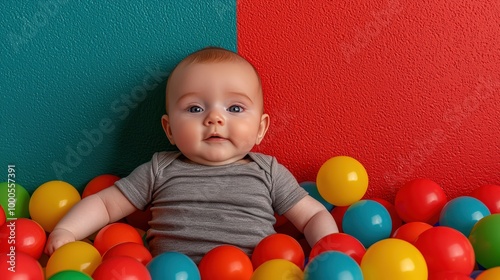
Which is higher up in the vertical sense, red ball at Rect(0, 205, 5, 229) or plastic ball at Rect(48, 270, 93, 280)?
plastic ball at Rect(48, 270, 93, 280)

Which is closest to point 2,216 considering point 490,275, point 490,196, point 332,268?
point 332,268

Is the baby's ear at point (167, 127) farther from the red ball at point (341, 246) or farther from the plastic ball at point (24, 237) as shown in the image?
the red ball at point (341, 246)

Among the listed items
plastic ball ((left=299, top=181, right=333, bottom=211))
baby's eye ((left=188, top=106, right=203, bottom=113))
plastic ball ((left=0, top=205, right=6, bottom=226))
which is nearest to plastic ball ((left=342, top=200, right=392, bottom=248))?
plastic ball ((left=299, top=181, right=333, bottom=211))

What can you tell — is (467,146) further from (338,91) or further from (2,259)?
(2,259)

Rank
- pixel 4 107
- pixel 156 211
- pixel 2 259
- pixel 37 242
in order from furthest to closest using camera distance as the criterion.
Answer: pixel 4 107 < pixel 156 211 < pixel 37 242 < pixel 2 259

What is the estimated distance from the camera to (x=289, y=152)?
1762 millimetres

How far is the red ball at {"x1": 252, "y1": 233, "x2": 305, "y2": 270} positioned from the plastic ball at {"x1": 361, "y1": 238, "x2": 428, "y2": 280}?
14cm

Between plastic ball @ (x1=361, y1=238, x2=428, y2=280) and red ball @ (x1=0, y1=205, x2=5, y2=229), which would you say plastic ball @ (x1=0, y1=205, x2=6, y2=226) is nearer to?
red ball @ (x1=0, y1=205, x2=5, y2=229)

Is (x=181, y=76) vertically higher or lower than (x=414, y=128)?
higher

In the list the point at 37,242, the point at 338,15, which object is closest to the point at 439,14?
the point at 338,15

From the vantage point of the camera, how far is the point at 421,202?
163 cm

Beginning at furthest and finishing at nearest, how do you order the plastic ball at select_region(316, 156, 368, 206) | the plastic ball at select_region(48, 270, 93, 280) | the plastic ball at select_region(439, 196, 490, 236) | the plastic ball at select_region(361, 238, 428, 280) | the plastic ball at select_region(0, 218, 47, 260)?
the plastic ball at select_region(316, 156, 368, 206) < the plastic ball at select_region(439, 196, 490, 236) < the plastic ball at select_region(0, 218, 47, 260) < the plastic ball at select_region(361, 238, 428, 280) < the plastic ball at select_region(48, 270, 93, 280)

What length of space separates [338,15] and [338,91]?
20 cm

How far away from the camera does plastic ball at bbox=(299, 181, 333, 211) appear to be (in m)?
1.70
